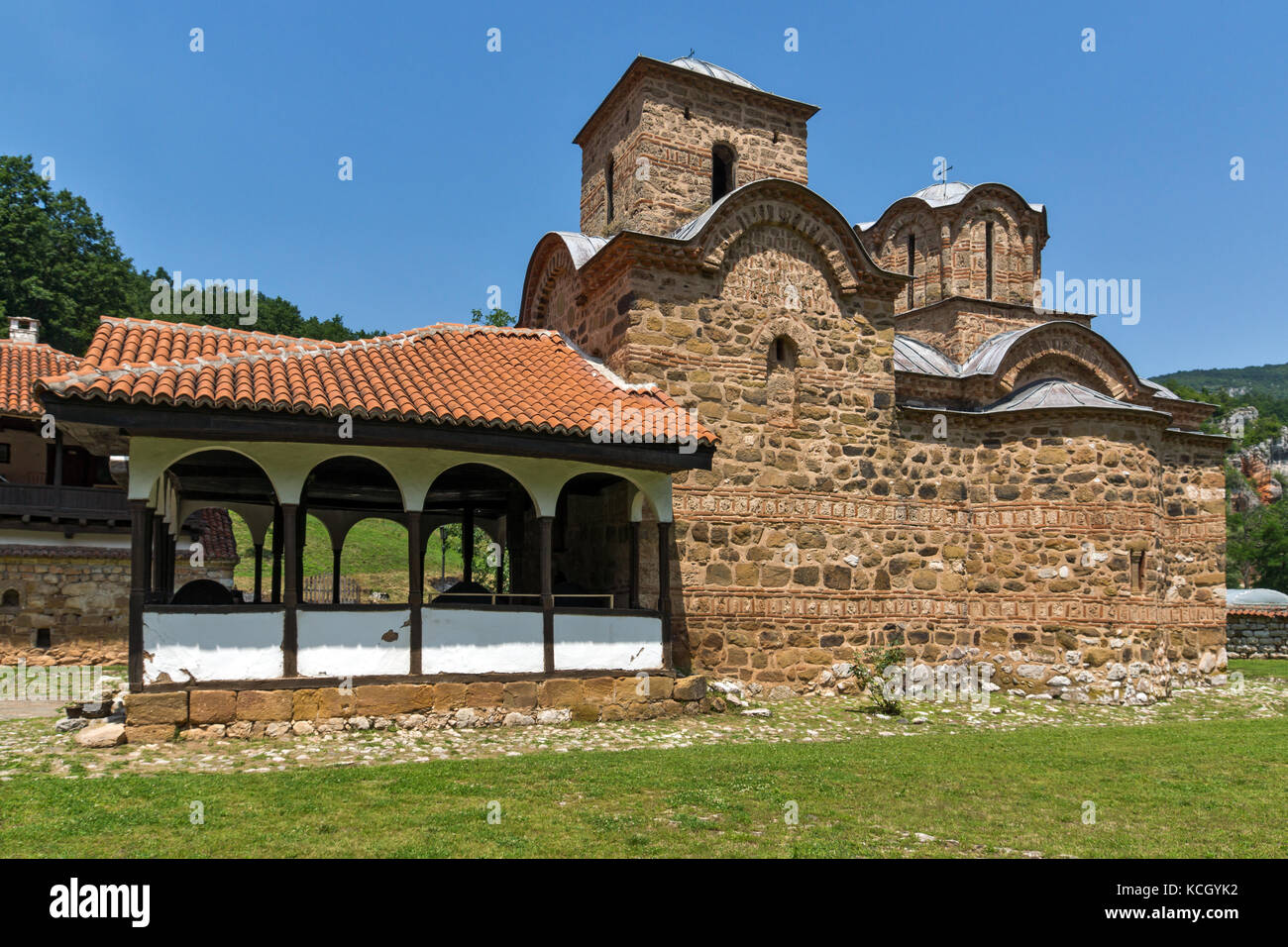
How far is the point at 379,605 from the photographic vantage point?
898 centimetres

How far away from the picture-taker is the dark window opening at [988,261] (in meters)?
17.7

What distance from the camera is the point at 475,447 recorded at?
356 inches

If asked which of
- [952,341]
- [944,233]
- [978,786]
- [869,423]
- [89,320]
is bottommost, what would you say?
[978,786]

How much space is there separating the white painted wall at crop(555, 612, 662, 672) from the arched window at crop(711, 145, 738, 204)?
23.7 feet

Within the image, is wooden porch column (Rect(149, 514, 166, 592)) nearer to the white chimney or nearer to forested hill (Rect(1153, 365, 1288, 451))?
the white chimney

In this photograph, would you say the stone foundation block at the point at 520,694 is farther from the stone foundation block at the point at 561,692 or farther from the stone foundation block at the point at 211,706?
the stone foundation block at the point at 211,706

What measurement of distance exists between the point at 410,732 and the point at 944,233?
1398cm

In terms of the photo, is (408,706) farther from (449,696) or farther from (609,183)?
(609,183)

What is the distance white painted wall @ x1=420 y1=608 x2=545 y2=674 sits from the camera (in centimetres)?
904

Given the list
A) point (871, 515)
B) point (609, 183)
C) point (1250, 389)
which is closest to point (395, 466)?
point (871, 515)

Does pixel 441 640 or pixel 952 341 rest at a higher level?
pixel 952 341
